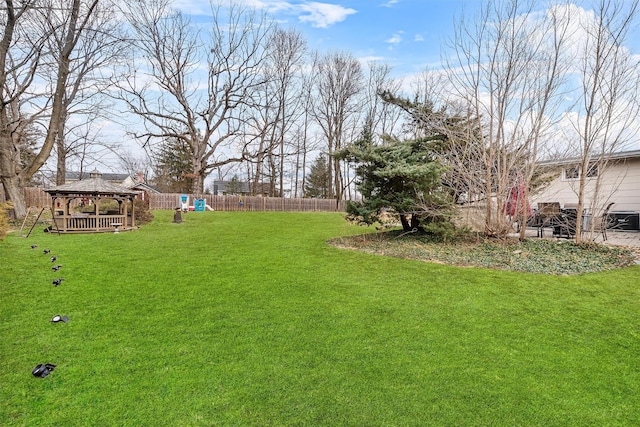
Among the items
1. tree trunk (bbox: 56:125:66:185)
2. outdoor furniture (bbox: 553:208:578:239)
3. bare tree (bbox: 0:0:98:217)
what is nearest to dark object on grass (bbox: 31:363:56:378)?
outdoor furniture (bbox: 553:208:578:239)

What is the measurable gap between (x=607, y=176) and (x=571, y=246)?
5633mm

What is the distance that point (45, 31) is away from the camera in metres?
10.8

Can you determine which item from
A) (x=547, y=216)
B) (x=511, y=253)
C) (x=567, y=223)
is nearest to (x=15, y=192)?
(x=511, y=253)

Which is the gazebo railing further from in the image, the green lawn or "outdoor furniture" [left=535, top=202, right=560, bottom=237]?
"outdoor furniture" [left=535, top=202, right=560, bottom=237]

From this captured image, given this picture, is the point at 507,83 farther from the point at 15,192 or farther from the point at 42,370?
the point at 15,192

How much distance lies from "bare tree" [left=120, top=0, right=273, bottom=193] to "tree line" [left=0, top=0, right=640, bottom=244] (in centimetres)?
7

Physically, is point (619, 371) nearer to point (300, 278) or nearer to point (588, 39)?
point (300, 278)

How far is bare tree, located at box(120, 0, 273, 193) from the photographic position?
2008cm

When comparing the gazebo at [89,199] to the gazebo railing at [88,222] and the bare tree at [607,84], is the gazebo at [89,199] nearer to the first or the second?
the gazebo railing at [88,222]

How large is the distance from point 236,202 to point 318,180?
45.5 feet

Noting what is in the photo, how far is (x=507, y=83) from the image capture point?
7.33m

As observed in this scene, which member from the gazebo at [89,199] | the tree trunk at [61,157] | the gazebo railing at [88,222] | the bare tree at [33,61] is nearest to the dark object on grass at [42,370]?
the gazebo at [89,199]

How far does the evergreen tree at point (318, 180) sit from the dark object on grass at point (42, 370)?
31267 millimetres

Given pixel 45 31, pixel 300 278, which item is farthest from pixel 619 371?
pixel 45 31
